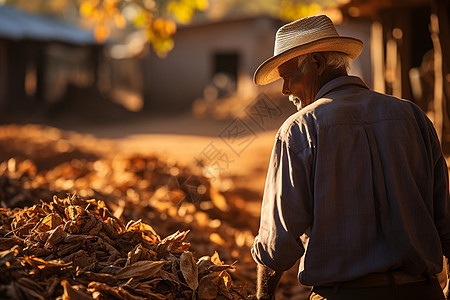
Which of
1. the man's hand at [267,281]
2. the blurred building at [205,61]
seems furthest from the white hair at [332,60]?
the blurred building at [205,61]

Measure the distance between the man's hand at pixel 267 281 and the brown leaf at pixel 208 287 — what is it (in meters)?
0.28

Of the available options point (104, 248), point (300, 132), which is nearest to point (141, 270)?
point (104, 248)

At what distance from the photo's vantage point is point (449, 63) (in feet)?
19.2

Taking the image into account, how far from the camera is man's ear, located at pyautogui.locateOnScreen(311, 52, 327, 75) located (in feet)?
6.56

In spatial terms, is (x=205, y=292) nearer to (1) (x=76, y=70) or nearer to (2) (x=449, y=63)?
(2) (x=449, y=63)

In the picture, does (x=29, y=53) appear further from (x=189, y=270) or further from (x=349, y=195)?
(x=349, y=195)

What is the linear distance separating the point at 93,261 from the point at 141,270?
24 cm

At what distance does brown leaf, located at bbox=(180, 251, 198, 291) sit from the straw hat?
0.95 m

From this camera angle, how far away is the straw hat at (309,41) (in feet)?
6.39

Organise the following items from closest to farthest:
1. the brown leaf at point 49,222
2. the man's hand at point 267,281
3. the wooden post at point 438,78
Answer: the man's hand at point 267,281 < the brown leaf at point 49,222 < the wooden post at point 438,78

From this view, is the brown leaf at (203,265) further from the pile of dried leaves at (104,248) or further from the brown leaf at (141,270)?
the brown leaf at (141,270)

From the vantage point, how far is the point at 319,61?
2.01 metres

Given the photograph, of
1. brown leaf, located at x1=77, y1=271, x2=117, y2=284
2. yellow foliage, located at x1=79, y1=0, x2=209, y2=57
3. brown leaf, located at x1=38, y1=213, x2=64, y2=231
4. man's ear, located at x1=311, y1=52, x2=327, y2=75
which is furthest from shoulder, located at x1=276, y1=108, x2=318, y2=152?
yellow foliage, located at x1=79, y1=0, x2=209, y2=57

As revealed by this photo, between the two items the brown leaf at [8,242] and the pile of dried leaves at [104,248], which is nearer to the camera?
the pile of dried leaves at [104,248]
